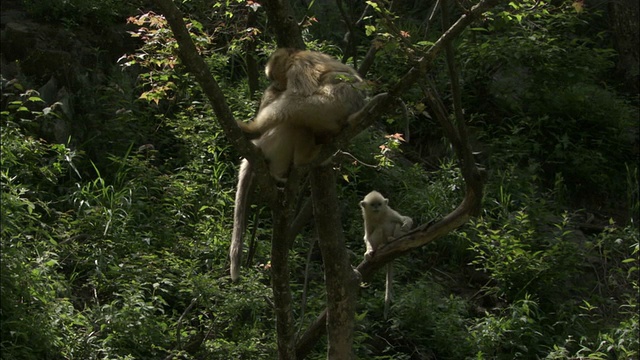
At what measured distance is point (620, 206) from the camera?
11.7 meters

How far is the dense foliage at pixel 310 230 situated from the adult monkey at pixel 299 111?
51 centimetres

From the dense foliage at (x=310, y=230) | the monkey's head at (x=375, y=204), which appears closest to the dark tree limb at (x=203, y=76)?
the dense foliage at (x=310, y=230)

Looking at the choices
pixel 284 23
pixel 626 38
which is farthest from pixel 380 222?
pixel 626 38

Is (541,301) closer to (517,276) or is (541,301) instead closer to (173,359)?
(517,276)

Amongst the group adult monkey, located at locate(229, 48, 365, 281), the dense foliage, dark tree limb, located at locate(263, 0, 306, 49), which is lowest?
the dense foliage

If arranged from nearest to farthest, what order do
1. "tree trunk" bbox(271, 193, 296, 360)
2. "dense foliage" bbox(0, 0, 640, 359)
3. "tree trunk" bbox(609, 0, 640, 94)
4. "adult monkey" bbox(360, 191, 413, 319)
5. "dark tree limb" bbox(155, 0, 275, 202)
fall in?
"dark tree limb" bbox(155, 0, 275, 202), "tree trunk" bbox(271, 193, 296, 360), "dense foliage" bbox(0, 0, 640, 359), "adult monkey" bbox(360, 191, 413, 319), "tree trunk" bbox(609, 0, 640, 94)

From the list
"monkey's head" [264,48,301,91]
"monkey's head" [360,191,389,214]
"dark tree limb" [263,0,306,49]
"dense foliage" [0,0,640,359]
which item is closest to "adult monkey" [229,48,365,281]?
"monkey's head" [264,48,301,91]

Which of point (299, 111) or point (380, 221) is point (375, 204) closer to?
point (380, 221)

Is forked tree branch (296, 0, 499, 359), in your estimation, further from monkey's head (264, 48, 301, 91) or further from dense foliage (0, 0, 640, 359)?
monkey's head (264, 48, 301, 91)

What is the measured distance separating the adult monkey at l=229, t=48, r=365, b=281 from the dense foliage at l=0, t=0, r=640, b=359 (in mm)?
A: 512

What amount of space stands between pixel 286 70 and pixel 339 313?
1817 mm

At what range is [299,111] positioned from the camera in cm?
619

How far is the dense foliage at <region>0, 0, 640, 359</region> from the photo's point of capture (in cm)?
759

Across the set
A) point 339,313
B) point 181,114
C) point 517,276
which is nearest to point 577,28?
point 517,276
